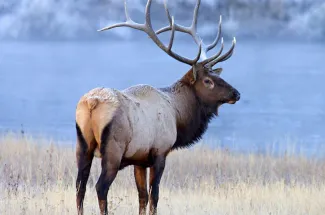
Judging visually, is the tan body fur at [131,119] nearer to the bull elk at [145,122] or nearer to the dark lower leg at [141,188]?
the bull elk at [145,122]

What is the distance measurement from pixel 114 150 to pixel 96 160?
5.49 meters

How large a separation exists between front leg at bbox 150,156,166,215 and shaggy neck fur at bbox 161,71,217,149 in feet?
2.15

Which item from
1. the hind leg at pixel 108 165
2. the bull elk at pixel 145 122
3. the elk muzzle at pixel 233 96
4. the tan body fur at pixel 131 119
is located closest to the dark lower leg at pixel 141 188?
the bull elk at pixel 145 122

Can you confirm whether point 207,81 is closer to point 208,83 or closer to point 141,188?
point 208,83

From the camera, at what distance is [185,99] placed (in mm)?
11336

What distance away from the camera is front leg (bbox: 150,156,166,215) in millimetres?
10398

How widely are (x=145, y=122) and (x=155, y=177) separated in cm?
68

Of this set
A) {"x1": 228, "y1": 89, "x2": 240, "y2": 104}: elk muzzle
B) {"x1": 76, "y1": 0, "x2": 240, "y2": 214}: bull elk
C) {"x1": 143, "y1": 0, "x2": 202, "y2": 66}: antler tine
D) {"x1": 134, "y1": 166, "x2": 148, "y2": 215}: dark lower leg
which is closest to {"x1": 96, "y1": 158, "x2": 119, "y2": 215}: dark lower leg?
{"x1": 76, "y1": 0, "x2": 240, "y2": 214}: bull elk

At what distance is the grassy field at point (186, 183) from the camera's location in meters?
11.6

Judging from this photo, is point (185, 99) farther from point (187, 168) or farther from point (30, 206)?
point (187, 168)

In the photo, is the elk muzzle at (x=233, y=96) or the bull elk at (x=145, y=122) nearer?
the bull elk at (x=145, y=122)

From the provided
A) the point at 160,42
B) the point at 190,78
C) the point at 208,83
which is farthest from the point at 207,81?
the point at 160,42

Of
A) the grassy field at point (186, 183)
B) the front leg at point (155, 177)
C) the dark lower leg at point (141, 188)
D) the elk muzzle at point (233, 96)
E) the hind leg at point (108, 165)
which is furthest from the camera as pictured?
the grassy field at point (186, 183)

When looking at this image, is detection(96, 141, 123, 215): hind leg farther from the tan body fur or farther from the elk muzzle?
the elk muzzle
